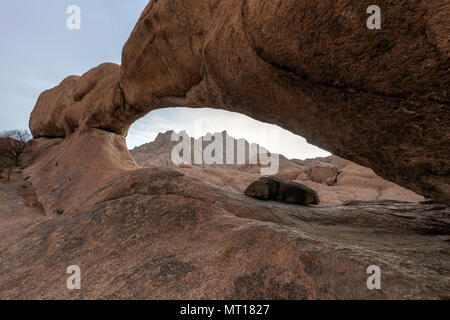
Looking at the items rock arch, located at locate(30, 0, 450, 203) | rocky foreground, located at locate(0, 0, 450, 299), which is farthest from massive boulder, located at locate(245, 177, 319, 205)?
→ rock arch, located at locate(30, 0, 450, 203)

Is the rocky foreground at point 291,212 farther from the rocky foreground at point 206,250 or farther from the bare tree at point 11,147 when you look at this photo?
the bare tree at point 11,147

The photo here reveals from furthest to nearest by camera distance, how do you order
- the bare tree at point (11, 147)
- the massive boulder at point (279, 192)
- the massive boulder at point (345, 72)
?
the bare tree at point (11, 147) < the massive boulder at point (279, 192) < the massive boulder at point (345, 72)

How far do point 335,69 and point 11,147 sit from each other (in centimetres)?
1548

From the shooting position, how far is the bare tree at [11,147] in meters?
9.70

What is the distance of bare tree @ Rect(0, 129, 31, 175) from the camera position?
970 centimetres

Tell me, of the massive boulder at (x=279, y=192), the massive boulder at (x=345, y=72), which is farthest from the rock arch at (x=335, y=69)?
the massive boulder at (x=279, y=192)

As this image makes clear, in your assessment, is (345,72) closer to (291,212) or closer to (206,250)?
(206,250)

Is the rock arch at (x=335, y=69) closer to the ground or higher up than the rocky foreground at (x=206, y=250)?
higher up

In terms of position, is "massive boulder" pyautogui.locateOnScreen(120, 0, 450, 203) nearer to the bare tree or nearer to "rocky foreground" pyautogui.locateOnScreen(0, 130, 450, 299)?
"rocky foreground" pyautogui.locateOnScreen(0, 130, 450, 299)

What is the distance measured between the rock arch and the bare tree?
435 inches

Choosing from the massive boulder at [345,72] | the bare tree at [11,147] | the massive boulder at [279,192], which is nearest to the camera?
the massive boulder at [345,72]

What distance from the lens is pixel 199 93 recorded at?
→ 4984mm

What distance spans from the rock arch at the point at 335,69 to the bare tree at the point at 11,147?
36.3 ft
